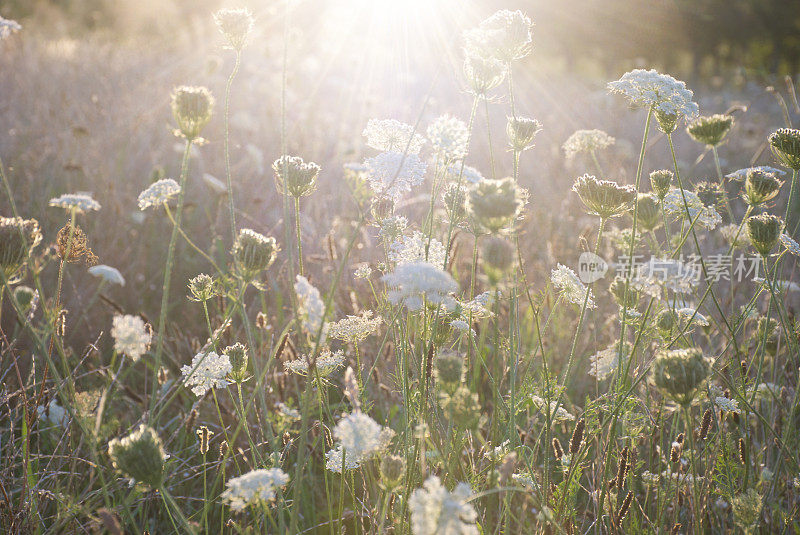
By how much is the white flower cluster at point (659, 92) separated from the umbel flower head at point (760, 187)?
0.41m

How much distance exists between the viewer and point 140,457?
1262 mm

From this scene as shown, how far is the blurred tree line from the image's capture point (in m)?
22.8

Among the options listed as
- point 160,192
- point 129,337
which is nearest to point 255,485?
point 129,337

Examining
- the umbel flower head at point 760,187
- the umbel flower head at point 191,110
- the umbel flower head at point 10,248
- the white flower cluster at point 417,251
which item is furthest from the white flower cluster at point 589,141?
the umbel flower head at point 10,248

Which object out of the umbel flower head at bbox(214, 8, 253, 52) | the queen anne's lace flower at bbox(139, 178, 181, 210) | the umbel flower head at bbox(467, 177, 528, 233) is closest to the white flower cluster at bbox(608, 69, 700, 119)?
the umbel flower head at bbox(467, 177, 528, 233)

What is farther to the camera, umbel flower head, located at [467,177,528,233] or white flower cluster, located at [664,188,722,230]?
white flower cluster, located at [664,188,722,230]

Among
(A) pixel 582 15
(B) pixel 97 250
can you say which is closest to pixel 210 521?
(B) pixel 97 250

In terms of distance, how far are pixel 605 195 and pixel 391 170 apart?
680 mm

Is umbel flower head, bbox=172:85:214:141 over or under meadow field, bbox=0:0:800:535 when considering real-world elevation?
over

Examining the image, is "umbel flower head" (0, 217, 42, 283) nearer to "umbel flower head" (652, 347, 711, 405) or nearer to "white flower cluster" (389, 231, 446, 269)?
"white flower cluster" (389, 231, 446, 269)

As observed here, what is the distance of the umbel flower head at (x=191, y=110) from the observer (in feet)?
5.12

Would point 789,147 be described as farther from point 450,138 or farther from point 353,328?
point 353,328

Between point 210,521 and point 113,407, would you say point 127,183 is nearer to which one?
point 113,407

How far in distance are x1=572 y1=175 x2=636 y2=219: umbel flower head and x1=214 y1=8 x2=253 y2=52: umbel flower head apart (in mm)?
1114
